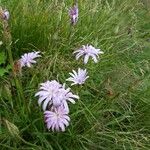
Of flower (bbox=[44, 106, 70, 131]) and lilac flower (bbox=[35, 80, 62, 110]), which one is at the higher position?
lilac flower (bbox=[35, 80, 62, 110])

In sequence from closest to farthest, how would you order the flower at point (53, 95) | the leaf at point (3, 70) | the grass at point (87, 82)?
the flower at point (53, 95), the grass at point (87, 82), the leaf at point (3, 70)

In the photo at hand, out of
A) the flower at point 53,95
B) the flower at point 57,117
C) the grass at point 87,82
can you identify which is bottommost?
the flower at point 57,117

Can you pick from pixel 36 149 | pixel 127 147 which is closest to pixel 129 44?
pixel 127 147

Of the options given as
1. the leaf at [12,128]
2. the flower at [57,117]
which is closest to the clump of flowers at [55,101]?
the flower at [57,117]

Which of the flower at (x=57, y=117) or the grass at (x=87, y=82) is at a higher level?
the grass at (x=87, y=82)

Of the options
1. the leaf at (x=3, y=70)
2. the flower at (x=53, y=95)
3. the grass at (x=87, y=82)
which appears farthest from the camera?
the leaf at (x=3, y=70)

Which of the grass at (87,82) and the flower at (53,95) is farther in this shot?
the grass at (87,82)

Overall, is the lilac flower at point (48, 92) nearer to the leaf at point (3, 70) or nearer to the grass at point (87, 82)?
the grass at point (87, 82)

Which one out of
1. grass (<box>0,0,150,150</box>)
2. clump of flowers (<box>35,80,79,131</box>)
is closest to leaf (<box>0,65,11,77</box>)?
grass (<box>0,0,150,150</box>)

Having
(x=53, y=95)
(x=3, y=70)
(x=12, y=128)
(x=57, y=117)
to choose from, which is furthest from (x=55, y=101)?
(x=3, y=70)

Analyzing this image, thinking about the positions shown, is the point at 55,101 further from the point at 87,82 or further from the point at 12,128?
the point at 87,82

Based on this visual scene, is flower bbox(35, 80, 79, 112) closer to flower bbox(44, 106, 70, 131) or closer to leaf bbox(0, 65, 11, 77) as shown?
flower bbox(44, 106, 70, 131)
